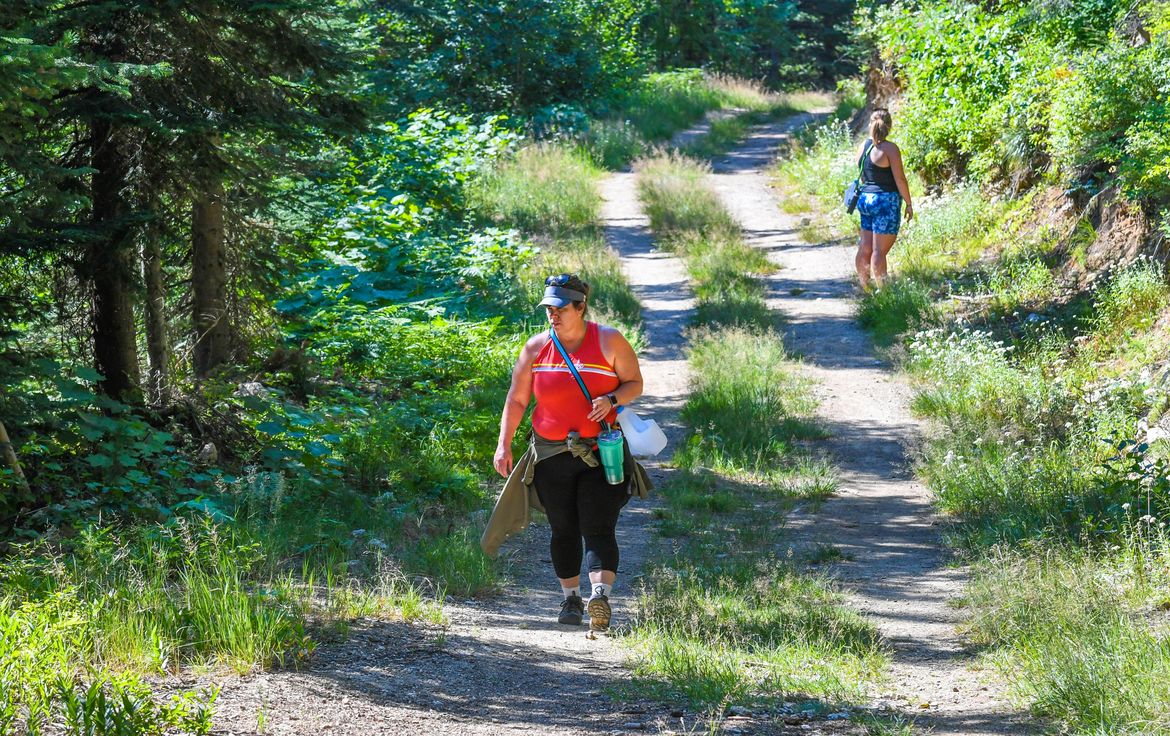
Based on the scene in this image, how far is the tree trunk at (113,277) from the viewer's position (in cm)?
766

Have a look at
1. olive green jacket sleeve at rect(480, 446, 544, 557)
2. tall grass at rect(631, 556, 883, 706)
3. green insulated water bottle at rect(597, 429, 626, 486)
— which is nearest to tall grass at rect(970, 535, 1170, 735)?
tall grass at rect(631, 556, 883, 706)

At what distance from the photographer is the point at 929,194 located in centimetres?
1644

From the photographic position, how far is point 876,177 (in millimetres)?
12648

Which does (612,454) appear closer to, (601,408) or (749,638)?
(601,408)

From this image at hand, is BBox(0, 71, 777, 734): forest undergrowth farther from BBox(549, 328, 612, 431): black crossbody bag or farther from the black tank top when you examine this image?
the black tank top

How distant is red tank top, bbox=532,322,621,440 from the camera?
18.6 ft

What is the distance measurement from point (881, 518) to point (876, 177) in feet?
18.6

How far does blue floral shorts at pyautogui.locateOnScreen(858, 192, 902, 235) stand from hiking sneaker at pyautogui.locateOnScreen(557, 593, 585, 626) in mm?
8007

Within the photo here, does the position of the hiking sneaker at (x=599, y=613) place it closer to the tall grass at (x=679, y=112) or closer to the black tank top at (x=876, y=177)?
the black tank top at (x=876, y=177)

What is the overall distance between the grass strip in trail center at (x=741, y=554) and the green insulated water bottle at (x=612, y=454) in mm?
770

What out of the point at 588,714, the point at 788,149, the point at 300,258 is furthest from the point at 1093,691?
the point at 788,149

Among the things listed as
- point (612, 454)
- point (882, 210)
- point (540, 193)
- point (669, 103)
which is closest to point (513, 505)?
point (612, 454)

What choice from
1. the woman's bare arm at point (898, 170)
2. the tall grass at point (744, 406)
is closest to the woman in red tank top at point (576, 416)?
the tall grass at point (744, 406)

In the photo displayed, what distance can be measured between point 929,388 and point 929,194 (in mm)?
6860
